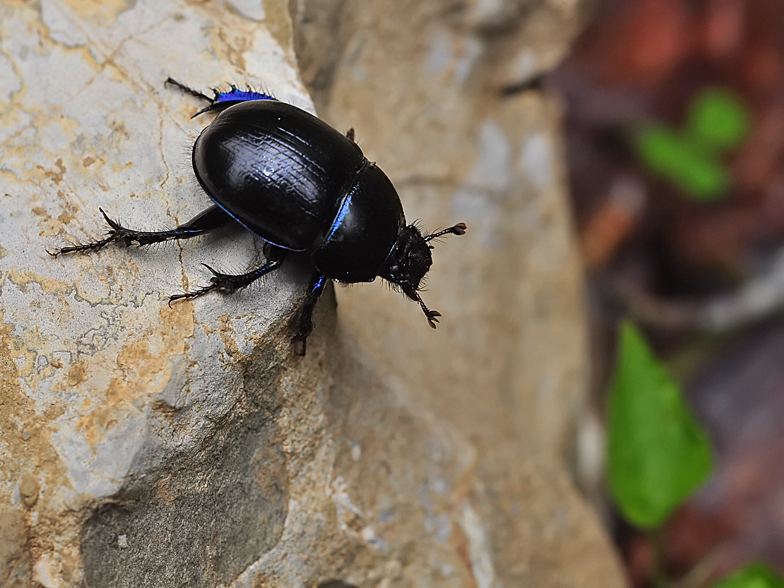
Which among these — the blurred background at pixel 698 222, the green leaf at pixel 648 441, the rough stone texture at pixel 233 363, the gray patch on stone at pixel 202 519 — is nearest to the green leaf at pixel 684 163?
the blurred background at pixel 698 222

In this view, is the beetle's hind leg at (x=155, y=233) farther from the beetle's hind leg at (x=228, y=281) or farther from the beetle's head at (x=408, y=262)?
the beetle's head at (x=408, y=262)

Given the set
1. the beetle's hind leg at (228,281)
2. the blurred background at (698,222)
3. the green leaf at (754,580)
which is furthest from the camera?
the blurred background at (698,222)

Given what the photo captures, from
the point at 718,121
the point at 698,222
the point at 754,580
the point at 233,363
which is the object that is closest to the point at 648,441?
the point at 754,580

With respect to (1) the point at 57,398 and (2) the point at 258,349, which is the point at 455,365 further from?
(1) the point at 57,398

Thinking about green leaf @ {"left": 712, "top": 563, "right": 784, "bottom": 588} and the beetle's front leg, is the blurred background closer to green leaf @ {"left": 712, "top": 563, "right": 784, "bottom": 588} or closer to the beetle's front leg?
green leaf @ {"left": 712, "top": 563, "right": 784, "bottom": 588}

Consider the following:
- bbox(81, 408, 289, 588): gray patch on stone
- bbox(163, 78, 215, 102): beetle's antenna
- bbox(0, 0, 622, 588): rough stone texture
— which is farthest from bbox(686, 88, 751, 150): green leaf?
bbox(81, 408, 289, 588): gray patch on stone
